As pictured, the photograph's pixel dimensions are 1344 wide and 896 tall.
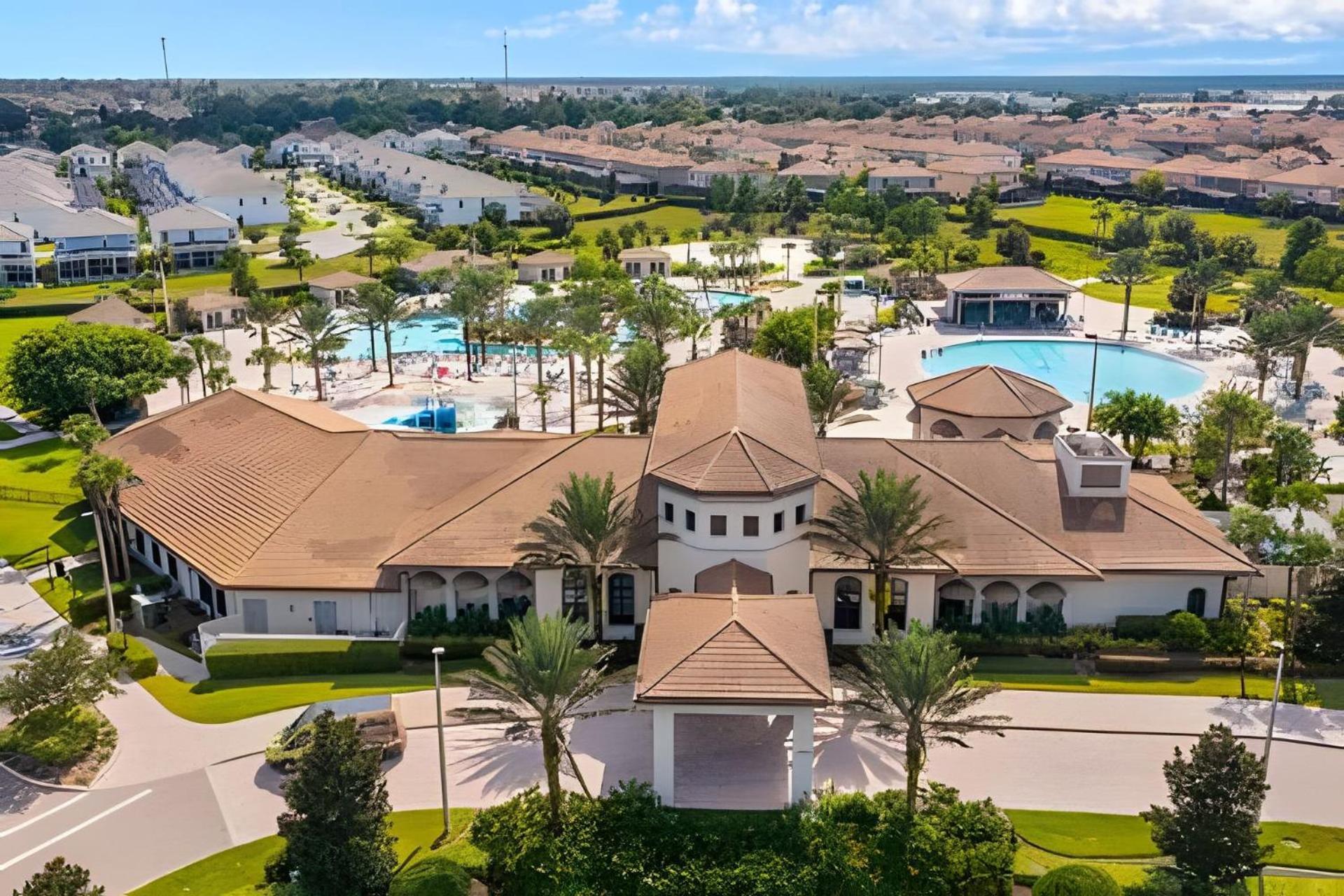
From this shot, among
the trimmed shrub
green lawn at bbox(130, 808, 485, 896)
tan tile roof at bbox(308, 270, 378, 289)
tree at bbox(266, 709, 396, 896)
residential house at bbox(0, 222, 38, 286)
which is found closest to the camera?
the trimmed shrub

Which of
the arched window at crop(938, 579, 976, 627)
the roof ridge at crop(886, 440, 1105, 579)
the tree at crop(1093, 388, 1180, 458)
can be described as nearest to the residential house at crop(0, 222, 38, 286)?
the roof ridge at crop(886, 440, 1105, 579)

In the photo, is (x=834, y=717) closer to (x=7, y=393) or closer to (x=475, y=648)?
(x=475, y=648)

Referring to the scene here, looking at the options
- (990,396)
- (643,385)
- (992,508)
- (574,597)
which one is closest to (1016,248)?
(990,396)

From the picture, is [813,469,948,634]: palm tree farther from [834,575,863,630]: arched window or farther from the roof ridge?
the roof ridge

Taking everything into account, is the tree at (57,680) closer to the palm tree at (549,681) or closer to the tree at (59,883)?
the tree at (59,883)

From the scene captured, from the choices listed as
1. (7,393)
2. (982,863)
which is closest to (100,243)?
(7,393)

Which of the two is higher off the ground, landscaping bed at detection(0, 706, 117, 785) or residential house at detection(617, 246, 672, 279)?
residential house at detection(617, 246, 672, 279)

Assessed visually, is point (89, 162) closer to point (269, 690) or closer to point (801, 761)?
point (269, 690)
